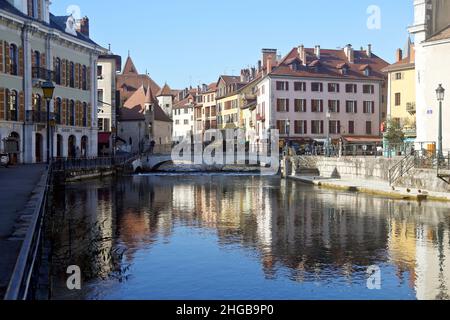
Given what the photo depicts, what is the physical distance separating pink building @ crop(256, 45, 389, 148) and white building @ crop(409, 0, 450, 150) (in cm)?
3359

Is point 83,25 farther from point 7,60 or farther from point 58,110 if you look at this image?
point 7,60

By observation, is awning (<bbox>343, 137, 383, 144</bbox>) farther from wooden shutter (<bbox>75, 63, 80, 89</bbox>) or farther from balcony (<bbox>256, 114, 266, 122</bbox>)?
wooden shutter (<bbox>75, 63, 80, 89</bbox>)

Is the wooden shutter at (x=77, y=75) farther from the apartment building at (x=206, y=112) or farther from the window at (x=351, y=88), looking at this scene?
the apartment building at (x=206, y=112)

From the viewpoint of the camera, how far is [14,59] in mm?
46406

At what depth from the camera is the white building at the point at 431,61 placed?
4247cm

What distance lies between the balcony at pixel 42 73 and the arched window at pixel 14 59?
2.27 metres

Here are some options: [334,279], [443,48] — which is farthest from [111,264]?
[443,48]

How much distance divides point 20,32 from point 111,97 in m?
32.0

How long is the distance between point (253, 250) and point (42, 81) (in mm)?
35339

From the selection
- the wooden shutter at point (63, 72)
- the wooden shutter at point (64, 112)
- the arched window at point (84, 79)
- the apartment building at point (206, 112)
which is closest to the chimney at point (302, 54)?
the arched window at point (84, 79)

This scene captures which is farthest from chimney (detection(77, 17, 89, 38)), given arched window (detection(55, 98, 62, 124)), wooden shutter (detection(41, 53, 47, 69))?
wooden shutter (detection(41, 53, 47, 69))

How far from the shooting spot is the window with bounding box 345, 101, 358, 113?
81688mm

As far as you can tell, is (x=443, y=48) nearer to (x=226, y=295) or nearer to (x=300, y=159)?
(x=300, y=159)

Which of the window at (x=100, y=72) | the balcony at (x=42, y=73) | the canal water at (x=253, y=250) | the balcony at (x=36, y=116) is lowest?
the canal water at (x=253, y=250)
